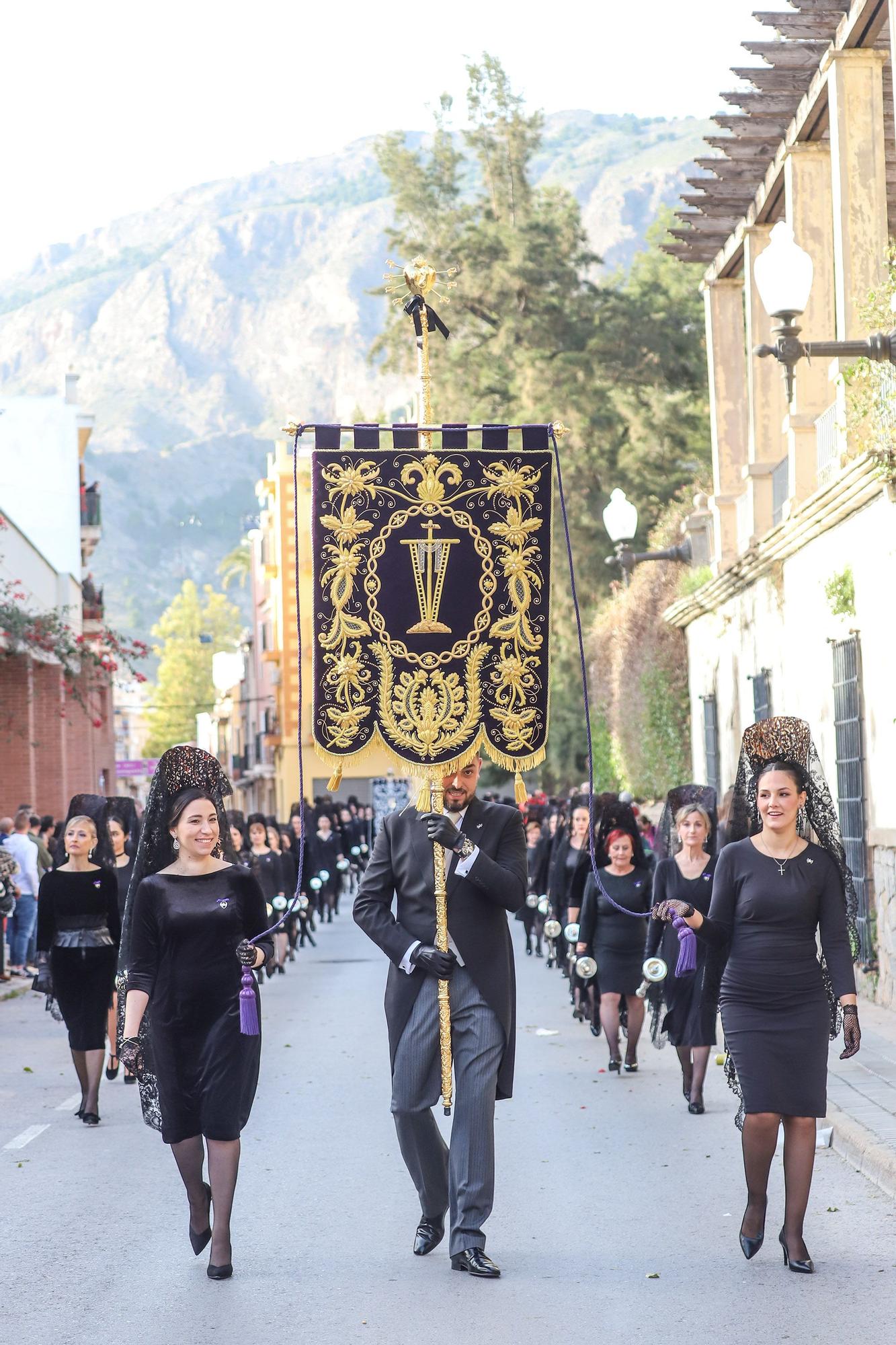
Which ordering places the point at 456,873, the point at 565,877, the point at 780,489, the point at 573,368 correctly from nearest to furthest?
1. the point at 456,873
2. the point at 565,877
3. the point at 780,489
4. the point at 573,368

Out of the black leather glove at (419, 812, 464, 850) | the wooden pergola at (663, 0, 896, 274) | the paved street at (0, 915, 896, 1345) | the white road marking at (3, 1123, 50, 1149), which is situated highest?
the wooden pergola at (663, 0, 896, 274)

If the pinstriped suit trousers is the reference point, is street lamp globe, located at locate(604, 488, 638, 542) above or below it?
above

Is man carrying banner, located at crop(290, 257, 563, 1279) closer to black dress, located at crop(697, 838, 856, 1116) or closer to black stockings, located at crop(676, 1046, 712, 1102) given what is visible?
black dress, located at crop(697, 838, 856, 1116)

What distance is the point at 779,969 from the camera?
7.02 metres

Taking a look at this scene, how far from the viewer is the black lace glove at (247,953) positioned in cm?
720

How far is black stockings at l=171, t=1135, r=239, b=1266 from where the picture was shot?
7.00 metres

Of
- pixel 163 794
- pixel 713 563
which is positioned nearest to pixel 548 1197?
pixel 163 794

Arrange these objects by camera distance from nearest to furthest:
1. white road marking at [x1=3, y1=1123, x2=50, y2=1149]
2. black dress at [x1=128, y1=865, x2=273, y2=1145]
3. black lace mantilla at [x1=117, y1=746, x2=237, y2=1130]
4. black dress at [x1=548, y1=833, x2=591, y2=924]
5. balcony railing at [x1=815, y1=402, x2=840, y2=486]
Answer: black dress at [x1=128, y1=865, x2=273, y2=1145]
black lace mantilla at [x1=117, y1=746, x2=237, y2=1130]
white road marking at [x1=3, y1=1123, x2=50, y2=1149]
black dress at [x1=548, y1=833, x2=591, y2=924]
balcony railing at [x1=815, y1=402, x2=840, y2=486]

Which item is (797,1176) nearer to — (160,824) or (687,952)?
(687,952)

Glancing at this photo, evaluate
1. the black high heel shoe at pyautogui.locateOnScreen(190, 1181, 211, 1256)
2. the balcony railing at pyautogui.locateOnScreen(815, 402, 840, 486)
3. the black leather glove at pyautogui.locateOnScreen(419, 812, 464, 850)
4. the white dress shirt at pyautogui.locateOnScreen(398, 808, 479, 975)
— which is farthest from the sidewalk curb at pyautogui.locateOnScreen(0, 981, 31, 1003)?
the black leather glove at pyautogui.locateOnScreen(419, 812, 464, 850)

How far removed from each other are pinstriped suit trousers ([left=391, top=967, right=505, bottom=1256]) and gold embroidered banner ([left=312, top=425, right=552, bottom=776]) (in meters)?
1.22

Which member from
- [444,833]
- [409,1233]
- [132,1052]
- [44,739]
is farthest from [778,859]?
[44,739]

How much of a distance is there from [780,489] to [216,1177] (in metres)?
15.3

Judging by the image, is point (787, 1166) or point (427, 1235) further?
point (427, 1235)
